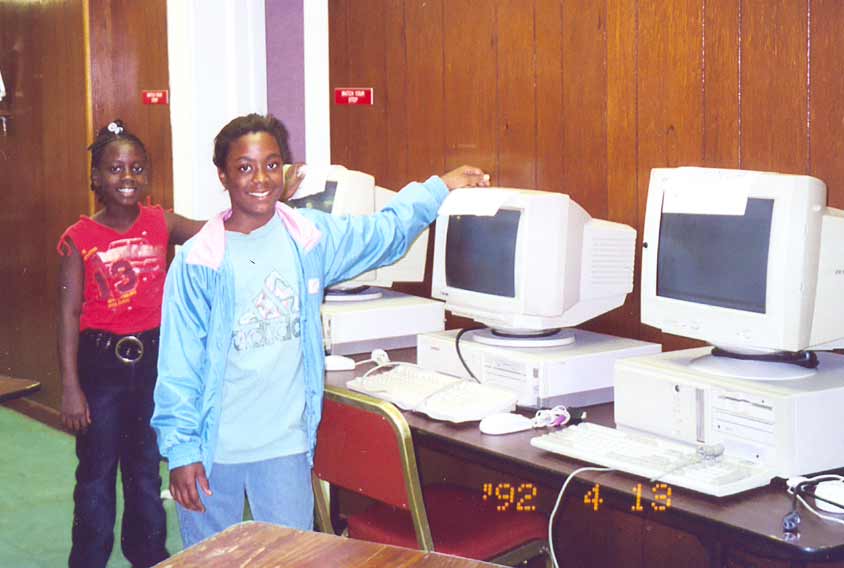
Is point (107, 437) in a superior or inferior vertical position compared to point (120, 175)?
inferior

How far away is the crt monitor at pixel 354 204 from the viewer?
3.16 m

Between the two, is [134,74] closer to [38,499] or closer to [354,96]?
[354,96]

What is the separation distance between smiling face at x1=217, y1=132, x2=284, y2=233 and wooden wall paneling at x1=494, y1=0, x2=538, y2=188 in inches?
40.6

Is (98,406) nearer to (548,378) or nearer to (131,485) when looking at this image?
(131,485)

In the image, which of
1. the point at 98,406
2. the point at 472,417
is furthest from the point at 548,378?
the point at 98,406

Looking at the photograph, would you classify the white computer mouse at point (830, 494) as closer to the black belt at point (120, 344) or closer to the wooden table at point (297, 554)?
the wooden table at point (297, 554)

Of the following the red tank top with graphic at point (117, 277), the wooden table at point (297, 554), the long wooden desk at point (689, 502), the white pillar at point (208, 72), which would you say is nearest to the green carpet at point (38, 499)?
the red tank top with graphic at point (117, 277)

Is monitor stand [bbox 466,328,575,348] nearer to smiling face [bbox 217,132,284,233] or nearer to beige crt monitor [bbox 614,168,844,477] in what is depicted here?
beige crt monitor [bbox 614,168,844,477]

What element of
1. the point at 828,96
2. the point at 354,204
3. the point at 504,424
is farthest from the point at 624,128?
the point at 504,424

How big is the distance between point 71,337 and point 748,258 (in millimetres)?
1855

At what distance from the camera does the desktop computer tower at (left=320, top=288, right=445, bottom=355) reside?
118 inches

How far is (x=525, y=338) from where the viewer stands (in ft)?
8.46

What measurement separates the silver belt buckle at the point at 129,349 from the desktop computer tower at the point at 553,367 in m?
0.92

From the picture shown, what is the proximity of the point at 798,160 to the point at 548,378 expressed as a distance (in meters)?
0.74
